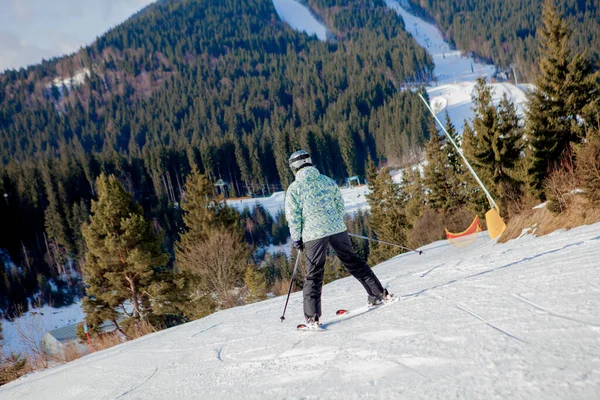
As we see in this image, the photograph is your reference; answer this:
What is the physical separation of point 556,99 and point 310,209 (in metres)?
19.9

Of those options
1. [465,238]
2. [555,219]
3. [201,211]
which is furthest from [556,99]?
[201,211]

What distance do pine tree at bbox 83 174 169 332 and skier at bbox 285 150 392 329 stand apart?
1601cm

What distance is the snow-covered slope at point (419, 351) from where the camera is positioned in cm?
236

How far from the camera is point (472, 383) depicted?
2309 millimetres

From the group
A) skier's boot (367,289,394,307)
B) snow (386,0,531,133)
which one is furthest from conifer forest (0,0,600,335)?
snow (386,0,531,133)

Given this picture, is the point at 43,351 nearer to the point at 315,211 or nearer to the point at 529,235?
the point at 315,211

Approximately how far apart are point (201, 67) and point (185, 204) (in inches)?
6845

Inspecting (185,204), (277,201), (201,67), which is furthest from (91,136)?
(185,204)

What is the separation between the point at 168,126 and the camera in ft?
461

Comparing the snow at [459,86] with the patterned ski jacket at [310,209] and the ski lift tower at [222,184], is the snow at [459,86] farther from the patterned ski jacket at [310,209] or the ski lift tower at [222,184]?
the patterned ski jacket at [310,209]

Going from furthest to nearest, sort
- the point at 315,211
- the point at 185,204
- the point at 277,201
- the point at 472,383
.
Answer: the point at 277,201, the point at 185,204, the point at 315,211, the point at 472,383

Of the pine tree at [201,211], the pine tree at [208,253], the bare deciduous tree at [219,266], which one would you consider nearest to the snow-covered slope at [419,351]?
the pine tree at [208,253]

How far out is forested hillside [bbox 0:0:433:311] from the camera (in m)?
66.3

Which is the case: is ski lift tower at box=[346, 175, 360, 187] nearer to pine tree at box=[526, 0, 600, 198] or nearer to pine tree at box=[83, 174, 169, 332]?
pine tree at box=[526, 0, 600, 198]
